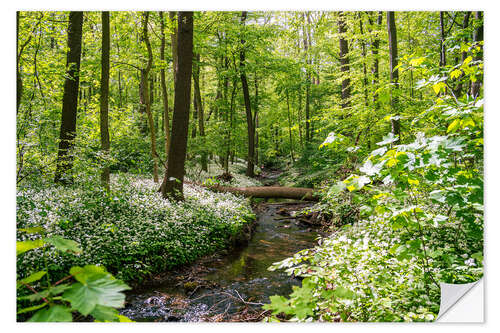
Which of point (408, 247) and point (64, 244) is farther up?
point (64, 244)

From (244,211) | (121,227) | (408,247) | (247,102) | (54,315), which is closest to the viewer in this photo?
(54,315)

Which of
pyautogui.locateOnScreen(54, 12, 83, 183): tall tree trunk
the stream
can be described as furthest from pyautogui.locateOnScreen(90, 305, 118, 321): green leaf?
pyautogui.locateOnScreen(54, 12, 83, 183): tall tree trunk

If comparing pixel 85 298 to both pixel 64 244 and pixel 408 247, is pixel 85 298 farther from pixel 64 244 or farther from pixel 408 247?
pixel 408 247

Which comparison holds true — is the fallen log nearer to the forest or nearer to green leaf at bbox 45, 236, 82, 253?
the forest

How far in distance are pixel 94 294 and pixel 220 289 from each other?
144 inches

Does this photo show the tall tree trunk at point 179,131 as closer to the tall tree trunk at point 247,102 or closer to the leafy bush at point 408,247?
the leafy bush at point 408,247

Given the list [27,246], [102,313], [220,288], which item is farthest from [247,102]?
[102,313]

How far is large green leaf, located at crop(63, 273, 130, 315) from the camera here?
1032 millimetres

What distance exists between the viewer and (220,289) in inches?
175

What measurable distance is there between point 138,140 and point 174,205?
4164 mm

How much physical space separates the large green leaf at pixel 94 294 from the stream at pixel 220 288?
268 cm

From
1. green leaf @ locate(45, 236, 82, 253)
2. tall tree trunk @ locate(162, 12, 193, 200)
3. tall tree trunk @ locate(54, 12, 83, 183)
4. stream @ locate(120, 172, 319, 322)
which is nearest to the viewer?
green leaf @ locate(45, 236, 82, 253)
